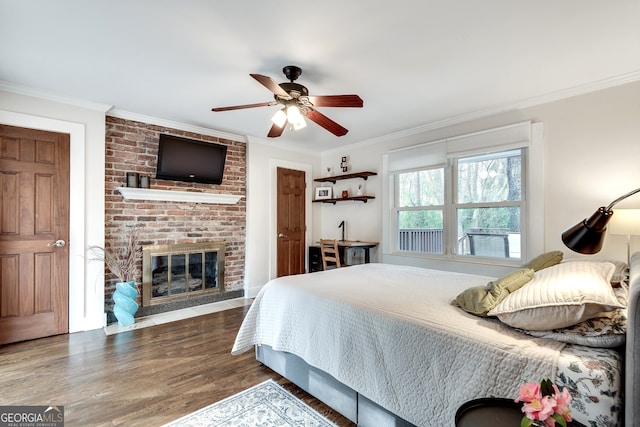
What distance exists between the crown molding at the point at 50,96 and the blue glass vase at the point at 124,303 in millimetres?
1969

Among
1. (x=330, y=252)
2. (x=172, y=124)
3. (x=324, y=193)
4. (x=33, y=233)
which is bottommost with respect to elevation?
(x=330, y=252)

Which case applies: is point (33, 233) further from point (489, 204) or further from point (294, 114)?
point (489, 204)

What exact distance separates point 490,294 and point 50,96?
13.9 ft

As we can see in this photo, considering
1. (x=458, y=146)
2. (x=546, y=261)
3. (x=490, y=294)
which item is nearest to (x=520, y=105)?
(x=458, y=146)

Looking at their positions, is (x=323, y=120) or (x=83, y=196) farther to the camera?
(x=83, y=196)

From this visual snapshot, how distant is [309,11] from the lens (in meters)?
1.85

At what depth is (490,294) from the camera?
1.52 m

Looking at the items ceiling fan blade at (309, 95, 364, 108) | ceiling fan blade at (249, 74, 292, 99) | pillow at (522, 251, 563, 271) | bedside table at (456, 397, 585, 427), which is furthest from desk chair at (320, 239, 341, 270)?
bedside table at (456, 397, 585, 427)

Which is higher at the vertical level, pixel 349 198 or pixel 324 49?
pixel 324 49

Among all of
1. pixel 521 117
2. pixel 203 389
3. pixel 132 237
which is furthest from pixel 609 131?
pixel 132 237

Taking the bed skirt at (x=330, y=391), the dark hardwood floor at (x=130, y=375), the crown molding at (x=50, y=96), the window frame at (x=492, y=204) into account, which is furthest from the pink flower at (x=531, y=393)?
the crown molding at (x=50, y=96)

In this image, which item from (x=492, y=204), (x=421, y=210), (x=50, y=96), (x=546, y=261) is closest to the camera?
(x=546, y=261)

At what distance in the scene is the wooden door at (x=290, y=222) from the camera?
198 inches

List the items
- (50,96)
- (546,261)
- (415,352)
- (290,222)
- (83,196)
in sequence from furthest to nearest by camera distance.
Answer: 1. (290,222)
2. (83,196)
3. (50,96)
4. (546,261)
5. (415,352)
